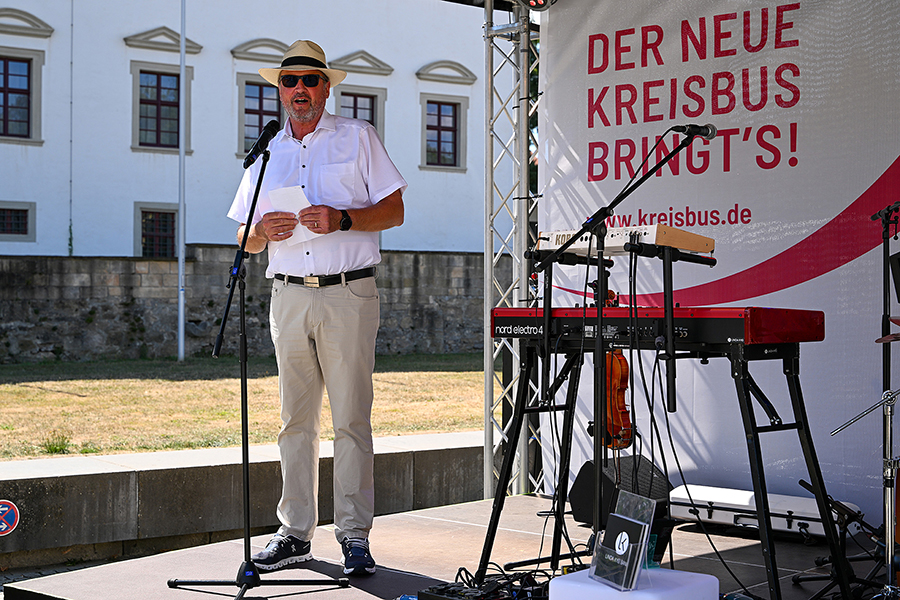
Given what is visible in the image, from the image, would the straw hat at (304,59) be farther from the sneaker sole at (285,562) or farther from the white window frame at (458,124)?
the white window frame at (458,124)

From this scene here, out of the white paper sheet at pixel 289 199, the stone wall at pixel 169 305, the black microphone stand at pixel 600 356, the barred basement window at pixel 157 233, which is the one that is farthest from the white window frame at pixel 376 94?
the black microphone stand at pixel 600 356

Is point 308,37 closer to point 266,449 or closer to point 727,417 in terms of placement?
point 266,449

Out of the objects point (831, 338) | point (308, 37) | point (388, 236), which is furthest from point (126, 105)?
point (831, 338)

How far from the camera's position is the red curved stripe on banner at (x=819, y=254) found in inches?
192

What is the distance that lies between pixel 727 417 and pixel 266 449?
11.0ft

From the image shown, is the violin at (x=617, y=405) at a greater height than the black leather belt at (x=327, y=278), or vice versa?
the black leather belt at (x=327, y=278)

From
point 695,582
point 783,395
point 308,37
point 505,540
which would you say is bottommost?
point 505,540

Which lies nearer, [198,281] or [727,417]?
[727,417]

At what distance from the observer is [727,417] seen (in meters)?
5.38

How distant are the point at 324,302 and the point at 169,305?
1577cm

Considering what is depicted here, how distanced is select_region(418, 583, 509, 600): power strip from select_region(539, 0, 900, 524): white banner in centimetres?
237

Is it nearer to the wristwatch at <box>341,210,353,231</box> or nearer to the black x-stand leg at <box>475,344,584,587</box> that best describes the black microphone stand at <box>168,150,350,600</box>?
the wristwatch at <box>341,210,353,231</box>

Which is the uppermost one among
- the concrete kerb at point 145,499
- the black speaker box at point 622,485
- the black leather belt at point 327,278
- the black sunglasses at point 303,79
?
the black sunglasses at point 303,79

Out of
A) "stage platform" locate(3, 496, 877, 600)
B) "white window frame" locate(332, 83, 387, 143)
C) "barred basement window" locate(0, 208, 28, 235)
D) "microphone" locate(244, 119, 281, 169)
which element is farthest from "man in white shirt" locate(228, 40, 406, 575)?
"white window frame" locate(332, 83, 387, 143)
